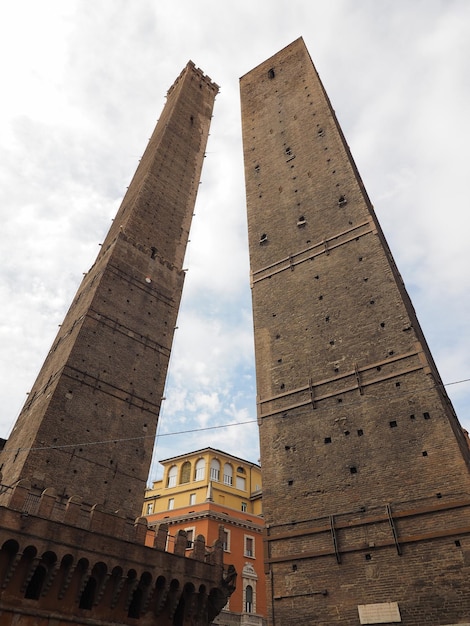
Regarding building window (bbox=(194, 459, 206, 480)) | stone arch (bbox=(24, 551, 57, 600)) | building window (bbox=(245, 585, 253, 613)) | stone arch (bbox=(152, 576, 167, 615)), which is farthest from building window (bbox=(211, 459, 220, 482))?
stone arch (bbox=(24, 551, 57, 600))

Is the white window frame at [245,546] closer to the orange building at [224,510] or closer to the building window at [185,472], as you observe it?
the orange building at [224,510]

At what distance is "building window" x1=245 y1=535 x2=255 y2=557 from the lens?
24562 mm

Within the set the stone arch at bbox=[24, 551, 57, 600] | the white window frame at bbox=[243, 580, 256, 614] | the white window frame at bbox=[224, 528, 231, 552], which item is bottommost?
the stone arch at bbox=[24, 551, 57, 600]

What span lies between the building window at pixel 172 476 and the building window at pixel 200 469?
1.56 meters

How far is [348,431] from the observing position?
12.3m

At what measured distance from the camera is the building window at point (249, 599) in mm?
22734

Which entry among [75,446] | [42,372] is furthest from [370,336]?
[42,372]

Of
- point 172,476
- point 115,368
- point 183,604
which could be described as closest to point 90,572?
point 183,604

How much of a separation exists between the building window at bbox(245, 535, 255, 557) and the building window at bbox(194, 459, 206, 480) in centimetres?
384

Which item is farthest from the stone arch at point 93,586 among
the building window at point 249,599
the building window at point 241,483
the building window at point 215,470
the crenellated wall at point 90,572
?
the building window at point 241,483

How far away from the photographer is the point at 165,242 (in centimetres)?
2505

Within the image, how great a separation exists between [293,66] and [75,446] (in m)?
22.4

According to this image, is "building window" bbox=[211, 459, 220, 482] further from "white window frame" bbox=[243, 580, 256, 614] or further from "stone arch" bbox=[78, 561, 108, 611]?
"stone arch" bbox=[78, 561, 108, 611]

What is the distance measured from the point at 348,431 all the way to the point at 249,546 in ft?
50.9
